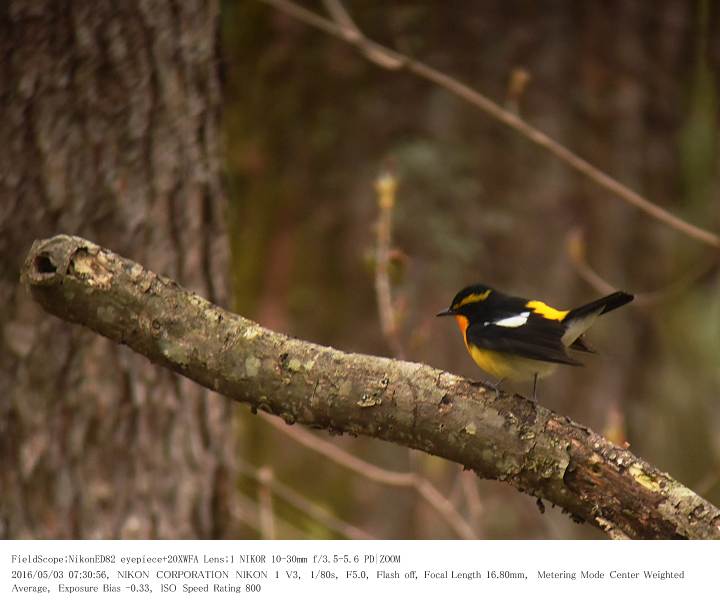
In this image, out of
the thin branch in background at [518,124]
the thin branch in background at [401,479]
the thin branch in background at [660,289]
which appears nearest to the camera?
the thin branch in background at [518,124]

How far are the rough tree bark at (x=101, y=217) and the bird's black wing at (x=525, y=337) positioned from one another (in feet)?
2.89

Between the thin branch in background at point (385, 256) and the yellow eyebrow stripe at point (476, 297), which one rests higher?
the thin branch in background at point (385, 256)

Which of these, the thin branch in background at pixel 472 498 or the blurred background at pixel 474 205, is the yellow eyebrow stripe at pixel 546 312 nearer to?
the thin branch in background at pixel 472 498

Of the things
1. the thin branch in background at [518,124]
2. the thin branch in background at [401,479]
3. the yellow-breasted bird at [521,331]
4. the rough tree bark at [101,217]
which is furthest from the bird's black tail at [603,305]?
the rough tree bark at [101,217]

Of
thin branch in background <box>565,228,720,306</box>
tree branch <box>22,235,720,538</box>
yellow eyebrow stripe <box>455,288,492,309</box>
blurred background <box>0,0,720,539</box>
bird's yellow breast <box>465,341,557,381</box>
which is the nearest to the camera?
tree branch <box>22,235,720,538</box>

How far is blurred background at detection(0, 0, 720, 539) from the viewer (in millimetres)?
3523

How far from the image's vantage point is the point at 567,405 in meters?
3.58

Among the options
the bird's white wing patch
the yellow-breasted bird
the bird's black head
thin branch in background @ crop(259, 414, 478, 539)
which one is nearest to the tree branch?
the yellow-breasted bird

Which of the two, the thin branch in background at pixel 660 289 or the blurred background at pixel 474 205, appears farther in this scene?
the blurred background at pixel 474 205

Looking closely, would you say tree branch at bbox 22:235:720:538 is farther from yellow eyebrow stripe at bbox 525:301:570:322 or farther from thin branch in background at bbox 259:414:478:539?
thin branch in background at bbox 259:414:478:539

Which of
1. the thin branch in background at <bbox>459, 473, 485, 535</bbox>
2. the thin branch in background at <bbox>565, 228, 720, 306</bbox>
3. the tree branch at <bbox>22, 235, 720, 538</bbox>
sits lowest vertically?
the tree branch at <bbox>22, 235, 720, 538</bbox>

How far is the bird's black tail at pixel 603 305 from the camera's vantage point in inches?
72.9

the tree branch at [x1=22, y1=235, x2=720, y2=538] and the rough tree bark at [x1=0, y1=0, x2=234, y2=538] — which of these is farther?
the rough tree bark at [x1=0, y1=0, x2=234, y2=538]
